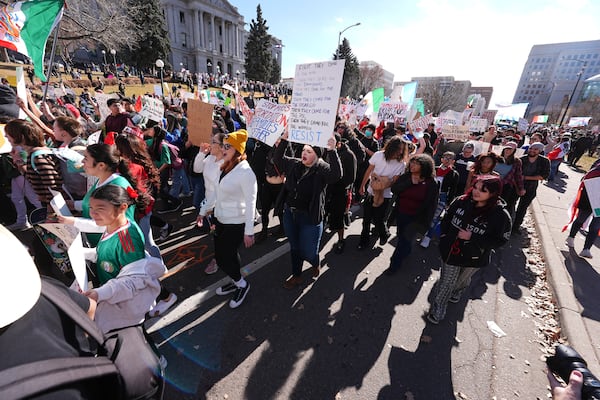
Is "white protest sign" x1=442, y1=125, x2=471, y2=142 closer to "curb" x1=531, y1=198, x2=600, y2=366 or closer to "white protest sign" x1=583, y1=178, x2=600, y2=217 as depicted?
"curb" x1=531, y1=198, x2=600, y2=366

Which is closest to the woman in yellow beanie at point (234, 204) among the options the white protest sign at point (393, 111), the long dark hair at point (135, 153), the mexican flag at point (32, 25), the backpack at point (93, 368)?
the long dark hair at point (135, 153)

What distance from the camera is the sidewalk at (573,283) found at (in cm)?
329

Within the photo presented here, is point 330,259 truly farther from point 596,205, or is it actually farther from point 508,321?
point 596,205

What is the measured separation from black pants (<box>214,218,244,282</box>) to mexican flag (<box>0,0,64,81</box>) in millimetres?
4489

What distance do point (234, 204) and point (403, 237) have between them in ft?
8.53

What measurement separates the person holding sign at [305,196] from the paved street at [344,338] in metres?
0.62

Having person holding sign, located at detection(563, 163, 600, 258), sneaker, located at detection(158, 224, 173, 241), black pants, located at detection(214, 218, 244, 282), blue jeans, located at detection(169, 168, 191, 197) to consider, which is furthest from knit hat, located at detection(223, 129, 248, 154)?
person holding sign, located at detection(563, 163, 600, 258)

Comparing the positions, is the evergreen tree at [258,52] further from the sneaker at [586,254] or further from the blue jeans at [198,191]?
the sneaker at [586,254]

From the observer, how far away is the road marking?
10.2 feet

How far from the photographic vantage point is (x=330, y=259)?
464cm

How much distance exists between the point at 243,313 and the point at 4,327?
8.96ft

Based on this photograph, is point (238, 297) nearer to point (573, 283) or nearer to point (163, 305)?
point (163, 305)

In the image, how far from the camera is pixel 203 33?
6600cm

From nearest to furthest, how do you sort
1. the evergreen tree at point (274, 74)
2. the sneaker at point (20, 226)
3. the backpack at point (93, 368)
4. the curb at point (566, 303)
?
the backpack at point (93, 368)
the curb at point (566, 303)
the sneaker at point (20, 226)
the evergreen tree at point (274, 74)
